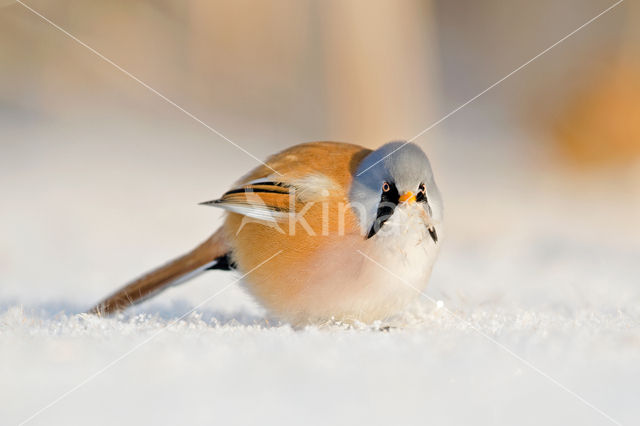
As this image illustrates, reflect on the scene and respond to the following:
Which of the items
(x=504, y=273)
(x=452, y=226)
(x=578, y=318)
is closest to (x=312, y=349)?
(x=578, y=318)

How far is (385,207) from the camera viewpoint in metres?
2.63

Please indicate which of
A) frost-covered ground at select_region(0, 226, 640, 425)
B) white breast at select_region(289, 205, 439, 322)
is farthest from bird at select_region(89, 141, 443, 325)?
frost-covered ground at select_region(0, 226, 640, 425)

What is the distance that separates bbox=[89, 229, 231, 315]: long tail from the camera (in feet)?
9.93

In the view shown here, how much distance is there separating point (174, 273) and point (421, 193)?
1.23 m

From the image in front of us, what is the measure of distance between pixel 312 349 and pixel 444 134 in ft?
22.0

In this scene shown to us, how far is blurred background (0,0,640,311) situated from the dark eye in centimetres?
232

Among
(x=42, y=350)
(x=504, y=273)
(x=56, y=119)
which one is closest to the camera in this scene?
(x=42, y=350)

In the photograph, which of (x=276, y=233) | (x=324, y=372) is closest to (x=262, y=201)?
(x=276, y=233)

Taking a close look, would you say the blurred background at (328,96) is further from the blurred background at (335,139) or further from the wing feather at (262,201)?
the wing feather at (262,201)

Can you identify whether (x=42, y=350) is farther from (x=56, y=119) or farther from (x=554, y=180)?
(x=56, y=119)

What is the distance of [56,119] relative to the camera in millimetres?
7715

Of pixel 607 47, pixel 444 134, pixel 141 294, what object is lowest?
pixel 141 294

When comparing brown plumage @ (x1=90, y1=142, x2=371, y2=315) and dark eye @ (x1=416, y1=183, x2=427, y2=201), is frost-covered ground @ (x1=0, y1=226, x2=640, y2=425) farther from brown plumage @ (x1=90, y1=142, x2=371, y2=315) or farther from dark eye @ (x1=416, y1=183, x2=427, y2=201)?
dark eye @ (x1=416, y1=183, x2=427, y2=201)

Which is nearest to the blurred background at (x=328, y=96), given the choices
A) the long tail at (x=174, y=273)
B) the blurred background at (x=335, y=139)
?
the blurred background at (x=335, y=139)
